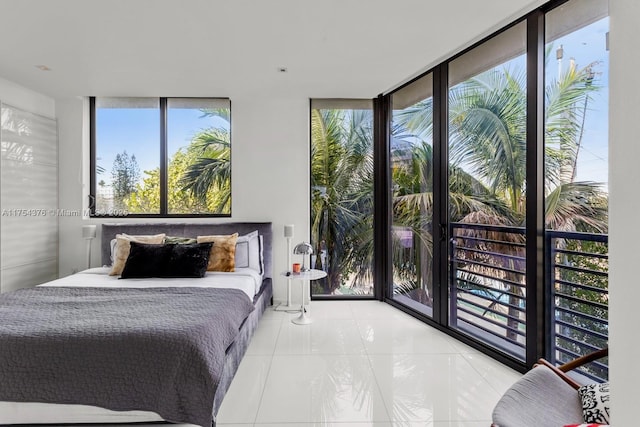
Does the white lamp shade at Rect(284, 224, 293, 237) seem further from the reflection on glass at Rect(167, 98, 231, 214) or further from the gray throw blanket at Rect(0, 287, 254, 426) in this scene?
the gray throw blanket at Rect(0, 287, 254, 426)

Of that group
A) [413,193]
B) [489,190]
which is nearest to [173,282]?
[413,193]

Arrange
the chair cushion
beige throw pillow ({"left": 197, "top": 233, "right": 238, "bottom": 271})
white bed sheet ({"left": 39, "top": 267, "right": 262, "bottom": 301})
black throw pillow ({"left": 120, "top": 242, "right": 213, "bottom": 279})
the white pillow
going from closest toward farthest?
the chair cushion < white bed sheet ({"left": 39, "top": 267, "right": 262, "bottom": 301}) < black throw pillow ({"left": 120, "top": 242, "right": 213, "bottom": 279}) < beige throw pillow ({"left": 197, "top": 233, "right": 238, "bottom": 271}) < the white pillow

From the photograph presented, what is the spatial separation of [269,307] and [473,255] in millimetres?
2404

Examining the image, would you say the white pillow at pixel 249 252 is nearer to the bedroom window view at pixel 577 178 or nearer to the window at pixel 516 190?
the window at pixel 516 190

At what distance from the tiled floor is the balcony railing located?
0.95 feet

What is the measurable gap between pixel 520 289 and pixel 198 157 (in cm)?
375

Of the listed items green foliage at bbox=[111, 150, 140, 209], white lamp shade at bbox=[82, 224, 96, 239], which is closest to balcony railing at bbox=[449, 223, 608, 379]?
green foliage at bbox=[111, 150, 140, 209]

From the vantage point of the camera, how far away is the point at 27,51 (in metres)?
2.81

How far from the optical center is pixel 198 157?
425cm

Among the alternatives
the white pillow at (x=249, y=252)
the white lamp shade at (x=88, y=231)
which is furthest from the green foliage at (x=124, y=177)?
the white pillow at (x=249, y=252)

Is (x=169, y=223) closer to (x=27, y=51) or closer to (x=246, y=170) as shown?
(x=246, y=170)

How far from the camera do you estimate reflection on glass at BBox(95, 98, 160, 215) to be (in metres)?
4.21

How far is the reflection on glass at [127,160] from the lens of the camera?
4.21 m

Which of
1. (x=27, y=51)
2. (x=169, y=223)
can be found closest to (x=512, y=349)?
(x=169, y=223)
